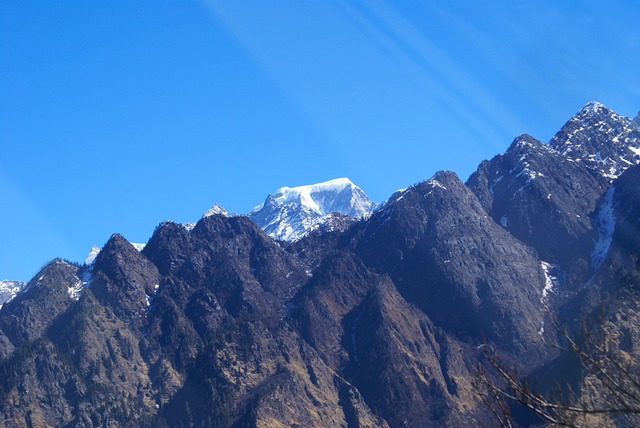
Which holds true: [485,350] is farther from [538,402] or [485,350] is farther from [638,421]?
[638,421]

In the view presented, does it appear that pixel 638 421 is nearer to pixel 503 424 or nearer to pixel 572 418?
pixel 572 418

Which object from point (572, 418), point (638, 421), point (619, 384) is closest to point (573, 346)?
point (619, 384)

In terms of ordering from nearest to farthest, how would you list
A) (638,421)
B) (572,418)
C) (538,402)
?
(538,402) < (572,418) < (638,421)

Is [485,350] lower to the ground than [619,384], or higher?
higher

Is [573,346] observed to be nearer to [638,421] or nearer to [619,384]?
[619,384]

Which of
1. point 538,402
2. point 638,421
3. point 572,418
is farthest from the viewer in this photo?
point 638,421

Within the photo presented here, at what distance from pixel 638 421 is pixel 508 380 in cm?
1540

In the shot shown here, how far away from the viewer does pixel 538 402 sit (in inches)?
1128

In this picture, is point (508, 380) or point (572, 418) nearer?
point (508, 380)

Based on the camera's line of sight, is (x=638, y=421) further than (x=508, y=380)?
Yes

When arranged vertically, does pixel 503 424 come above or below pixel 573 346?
below

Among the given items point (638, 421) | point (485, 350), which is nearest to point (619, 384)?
point (485, 350)

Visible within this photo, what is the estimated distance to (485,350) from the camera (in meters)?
34.2

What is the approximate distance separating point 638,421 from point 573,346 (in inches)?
574
